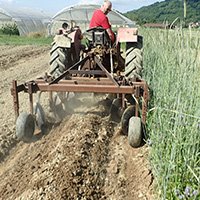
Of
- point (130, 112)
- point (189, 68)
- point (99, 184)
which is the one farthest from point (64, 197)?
point (130, 112)

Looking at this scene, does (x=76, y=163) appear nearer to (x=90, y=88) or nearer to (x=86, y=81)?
(x=90, y=88)

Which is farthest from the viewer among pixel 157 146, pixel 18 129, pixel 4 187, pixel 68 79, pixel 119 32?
pixel 119 32

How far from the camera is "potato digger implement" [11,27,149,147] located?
497 centimetres

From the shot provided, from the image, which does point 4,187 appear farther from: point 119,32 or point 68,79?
point 119,32

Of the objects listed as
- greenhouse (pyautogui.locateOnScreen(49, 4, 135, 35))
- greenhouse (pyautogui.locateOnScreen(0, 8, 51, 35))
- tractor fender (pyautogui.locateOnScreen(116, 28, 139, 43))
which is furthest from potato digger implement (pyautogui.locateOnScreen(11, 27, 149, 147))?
greenhouse (pyautogui.locateOnScreen(0, 8, 51, 35))

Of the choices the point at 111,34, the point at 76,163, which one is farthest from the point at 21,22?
the point at 76,163

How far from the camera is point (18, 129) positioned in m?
5.12

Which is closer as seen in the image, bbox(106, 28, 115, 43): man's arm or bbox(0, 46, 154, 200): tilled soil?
bbox(0, 46, 154, 200): tilled soil

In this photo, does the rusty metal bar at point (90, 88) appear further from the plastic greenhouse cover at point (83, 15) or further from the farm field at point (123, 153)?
the plastic greenhouse cover at point (83, 15)

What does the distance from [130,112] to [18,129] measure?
1.47 m

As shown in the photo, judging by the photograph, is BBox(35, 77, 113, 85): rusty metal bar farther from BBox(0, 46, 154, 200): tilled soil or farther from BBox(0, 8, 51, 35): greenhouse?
BBox(0, 8, 51, 35): greenhouse

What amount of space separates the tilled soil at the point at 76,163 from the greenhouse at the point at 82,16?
77.7 feet

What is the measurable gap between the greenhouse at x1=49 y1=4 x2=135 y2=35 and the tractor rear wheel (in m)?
23.4

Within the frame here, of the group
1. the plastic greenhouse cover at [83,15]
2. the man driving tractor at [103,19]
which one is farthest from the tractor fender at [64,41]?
the plastic greenhouse cover at [83,15]
